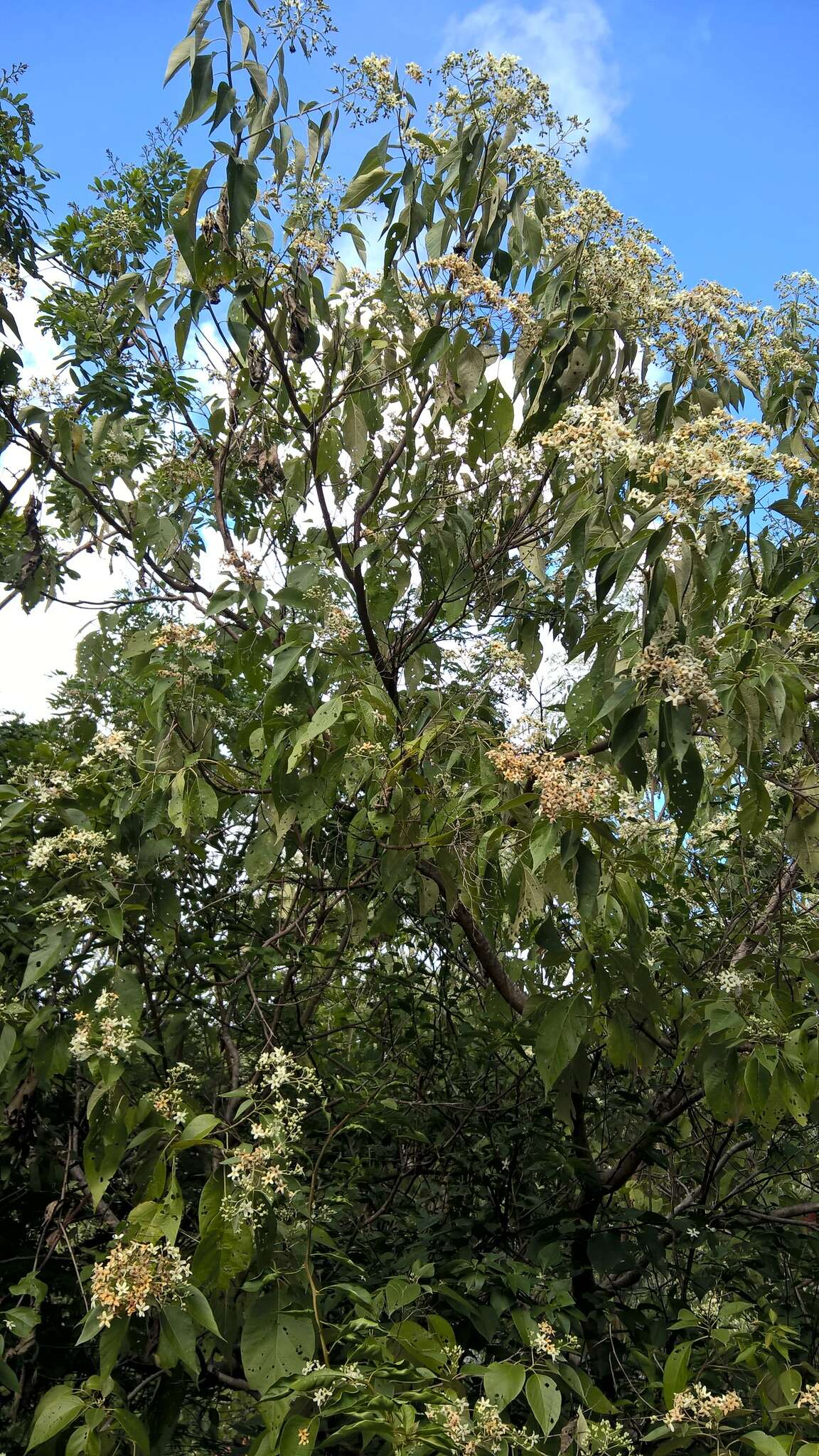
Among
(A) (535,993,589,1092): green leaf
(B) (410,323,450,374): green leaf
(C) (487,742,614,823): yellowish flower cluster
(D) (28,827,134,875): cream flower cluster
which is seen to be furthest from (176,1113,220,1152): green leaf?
(B) (410,323,450,374): green leaf

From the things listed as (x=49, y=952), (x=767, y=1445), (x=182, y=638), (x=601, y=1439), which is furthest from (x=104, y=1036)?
(x=767, y=1445)

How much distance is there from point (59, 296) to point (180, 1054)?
282 centimetres

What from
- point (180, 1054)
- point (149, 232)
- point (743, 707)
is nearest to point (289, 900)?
point (180, 1054)

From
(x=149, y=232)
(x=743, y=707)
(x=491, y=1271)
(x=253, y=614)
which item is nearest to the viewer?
(x=743, y=707)

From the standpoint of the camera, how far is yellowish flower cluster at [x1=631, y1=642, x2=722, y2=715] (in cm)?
169

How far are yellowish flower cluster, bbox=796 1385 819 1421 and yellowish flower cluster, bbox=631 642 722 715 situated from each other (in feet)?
4.04

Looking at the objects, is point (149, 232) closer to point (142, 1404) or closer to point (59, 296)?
point (59, 296)

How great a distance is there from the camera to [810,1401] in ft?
6.28

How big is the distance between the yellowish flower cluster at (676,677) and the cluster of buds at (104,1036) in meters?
1.13

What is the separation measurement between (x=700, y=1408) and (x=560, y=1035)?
670mm

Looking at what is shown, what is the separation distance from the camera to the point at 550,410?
2600 mm

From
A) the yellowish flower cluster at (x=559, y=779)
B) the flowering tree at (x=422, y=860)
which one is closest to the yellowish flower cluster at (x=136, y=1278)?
the flowering tree at (x=422, y=860)

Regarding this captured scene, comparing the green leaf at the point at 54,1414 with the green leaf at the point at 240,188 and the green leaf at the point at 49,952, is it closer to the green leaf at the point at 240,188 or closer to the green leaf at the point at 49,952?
the green leaf at the point at 49,952

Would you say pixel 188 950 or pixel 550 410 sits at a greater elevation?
pixel 550 410
